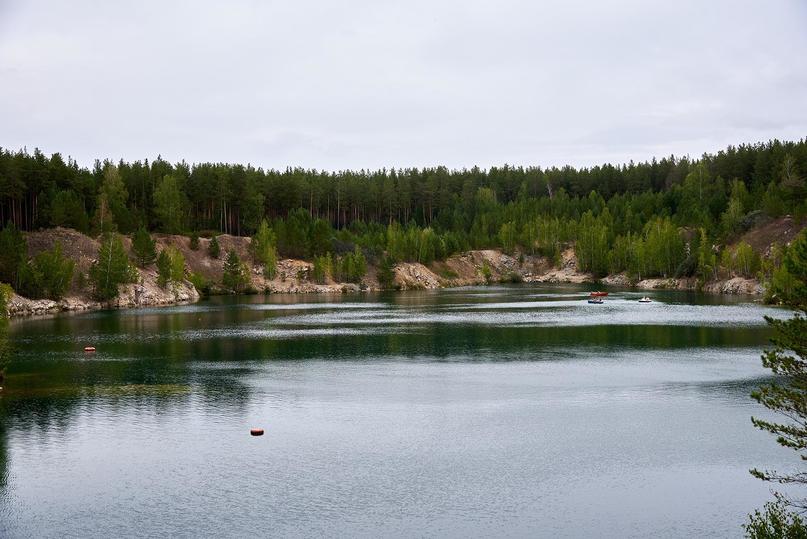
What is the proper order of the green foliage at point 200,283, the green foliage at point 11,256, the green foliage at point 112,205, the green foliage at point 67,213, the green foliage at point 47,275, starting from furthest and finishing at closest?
the green foliage at point 200,283
the green foliage at point 112,205
the green foliage at point 67,213
the green foliage at point 47,275
the green foliage at point 11,256

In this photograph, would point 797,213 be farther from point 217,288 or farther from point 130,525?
point 130,525

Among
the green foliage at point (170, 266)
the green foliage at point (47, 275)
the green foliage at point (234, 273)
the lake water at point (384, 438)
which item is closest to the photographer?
the lake water at point (384, 438)

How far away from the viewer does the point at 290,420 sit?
52625 mm

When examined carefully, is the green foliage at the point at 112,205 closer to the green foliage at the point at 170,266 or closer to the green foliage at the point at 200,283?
the green foliage at the point at 170,266

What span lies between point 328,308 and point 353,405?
96171 millimetres

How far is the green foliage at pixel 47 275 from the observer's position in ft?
453

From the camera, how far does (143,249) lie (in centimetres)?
16938

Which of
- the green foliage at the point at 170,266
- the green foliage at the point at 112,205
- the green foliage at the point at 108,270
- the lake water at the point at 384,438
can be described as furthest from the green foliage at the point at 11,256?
the lake water at the point at 384,438

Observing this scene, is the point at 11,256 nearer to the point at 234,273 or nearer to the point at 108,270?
the point at 108,270

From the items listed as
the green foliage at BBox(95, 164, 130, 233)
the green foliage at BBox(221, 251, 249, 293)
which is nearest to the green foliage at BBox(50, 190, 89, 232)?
the green foliage at BBox(95, 164, 130, 233)

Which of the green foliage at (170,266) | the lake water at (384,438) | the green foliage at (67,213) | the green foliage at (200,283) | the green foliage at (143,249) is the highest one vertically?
the green foliage at (67,213)

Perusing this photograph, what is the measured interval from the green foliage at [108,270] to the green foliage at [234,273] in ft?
133

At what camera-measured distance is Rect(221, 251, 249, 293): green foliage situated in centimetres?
19388

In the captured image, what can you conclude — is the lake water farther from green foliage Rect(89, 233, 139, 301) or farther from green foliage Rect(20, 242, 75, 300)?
green foliage Rect(89, 233, 139, 301)
